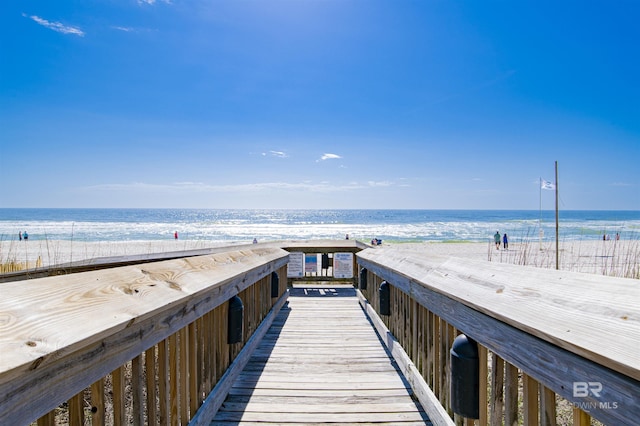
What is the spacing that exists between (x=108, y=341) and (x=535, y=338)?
1439 millimetres

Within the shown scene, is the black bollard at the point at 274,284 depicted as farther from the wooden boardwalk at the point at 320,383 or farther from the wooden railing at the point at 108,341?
the wooden railing at the point at 108,341

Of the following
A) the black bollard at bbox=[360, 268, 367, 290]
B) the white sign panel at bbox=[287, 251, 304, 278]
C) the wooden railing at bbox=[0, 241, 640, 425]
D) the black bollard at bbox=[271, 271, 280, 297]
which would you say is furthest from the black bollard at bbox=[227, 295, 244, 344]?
the white sign panel at bbox=[287, 251, 304, 278]

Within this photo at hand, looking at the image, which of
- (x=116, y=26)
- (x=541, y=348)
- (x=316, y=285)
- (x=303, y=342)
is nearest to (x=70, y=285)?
(x=541, y=348)

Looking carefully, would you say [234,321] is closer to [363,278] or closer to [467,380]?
[467,380]

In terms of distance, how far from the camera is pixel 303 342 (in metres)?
4.18

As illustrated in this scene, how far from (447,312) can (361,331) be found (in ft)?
9.01

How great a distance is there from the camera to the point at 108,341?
121 cm

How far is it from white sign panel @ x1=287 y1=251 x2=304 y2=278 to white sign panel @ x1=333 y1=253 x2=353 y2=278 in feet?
2.40

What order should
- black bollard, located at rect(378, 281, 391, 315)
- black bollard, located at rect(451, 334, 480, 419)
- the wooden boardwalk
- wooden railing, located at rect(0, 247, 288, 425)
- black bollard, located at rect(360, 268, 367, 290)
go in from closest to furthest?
1. wooden railing, located at rect(0, 247, 288, 425)
2. black bollard, located at rect(451, 334, 480, 419)
3. the wooden boardwalk
4. black bollard, located at rect(378, 281, 391, 315)
5. black bollard, located at rect(360, 268, 367, 290)

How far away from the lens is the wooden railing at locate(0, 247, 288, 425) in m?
0.89

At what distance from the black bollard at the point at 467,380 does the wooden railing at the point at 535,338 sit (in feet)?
0.11

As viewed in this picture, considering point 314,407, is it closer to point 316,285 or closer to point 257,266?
point 257,266

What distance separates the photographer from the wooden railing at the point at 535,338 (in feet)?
3.02

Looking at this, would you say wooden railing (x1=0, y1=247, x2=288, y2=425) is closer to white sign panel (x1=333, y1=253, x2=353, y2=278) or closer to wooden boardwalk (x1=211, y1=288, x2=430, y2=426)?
wooden boardwalk (x1=211, y1=288, x2=430, y2=426)
